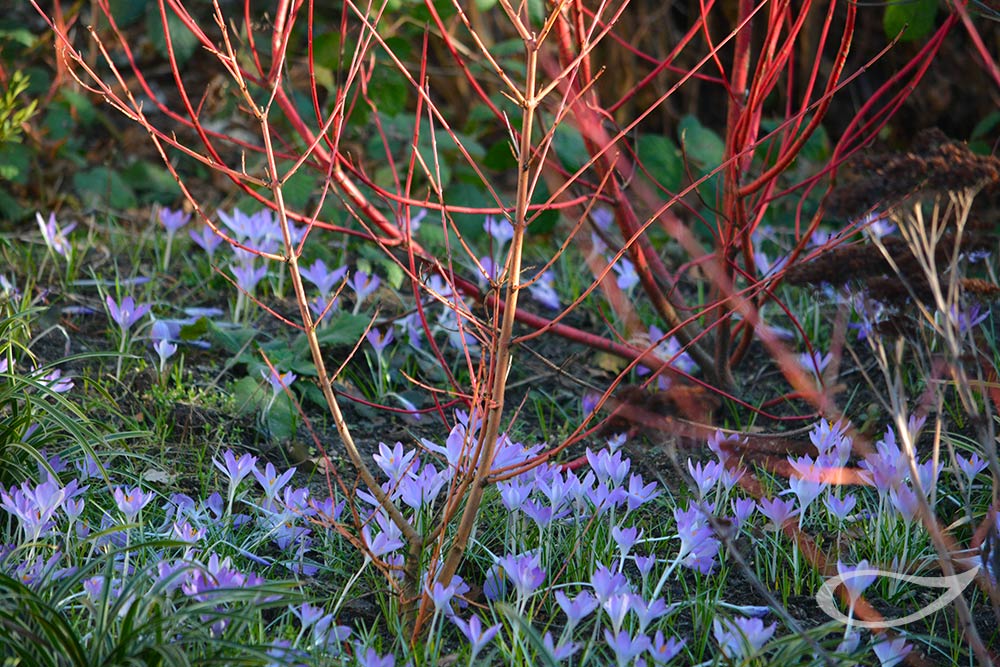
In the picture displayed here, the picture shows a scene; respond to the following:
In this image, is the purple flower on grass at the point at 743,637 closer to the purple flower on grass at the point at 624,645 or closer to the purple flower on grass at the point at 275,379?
the purple flower on grass at the point at 624,645

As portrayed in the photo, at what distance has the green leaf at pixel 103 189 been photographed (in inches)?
152

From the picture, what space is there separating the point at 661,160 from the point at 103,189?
2.04 meters

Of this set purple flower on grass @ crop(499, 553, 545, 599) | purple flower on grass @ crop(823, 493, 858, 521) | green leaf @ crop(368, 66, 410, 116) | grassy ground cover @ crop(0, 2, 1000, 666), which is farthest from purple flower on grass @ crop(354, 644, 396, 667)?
green leaf @ crop(368, 66, 410, 116)

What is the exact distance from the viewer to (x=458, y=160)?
384 cm

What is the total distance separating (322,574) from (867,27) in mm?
3758

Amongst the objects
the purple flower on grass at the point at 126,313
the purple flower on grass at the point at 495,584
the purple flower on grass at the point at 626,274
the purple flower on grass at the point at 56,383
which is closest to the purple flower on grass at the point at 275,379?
the purple flower on grass at the point at 126,313

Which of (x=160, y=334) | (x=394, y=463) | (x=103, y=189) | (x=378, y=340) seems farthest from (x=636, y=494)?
(x=103, y=189)

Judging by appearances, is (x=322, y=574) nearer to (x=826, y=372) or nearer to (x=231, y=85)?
(x=826, y=372)

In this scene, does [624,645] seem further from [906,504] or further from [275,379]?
[275,379]

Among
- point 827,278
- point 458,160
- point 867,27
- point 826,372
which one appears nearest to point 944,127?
point 867,27

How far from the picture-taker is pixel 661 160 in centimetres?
321

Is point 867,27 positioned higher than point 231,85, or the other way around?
point 867,27

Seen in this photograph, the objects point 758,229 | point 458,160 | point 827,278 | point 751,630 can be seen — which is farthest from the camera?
point 458,160

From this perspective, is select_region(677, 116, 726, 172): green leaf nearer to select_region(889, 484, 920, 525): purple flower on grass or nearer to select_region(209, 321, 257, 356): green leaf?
select_region(209, 321, 257, 356): green leaf
